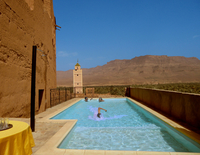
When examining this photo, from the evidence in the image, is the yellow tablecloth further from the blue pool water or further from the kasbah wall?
the kasbah wall

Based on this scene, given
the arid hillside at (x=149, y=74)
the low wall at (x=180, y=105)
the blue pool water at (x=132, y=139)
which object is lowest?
the blue pool water at (x=132, y=139)

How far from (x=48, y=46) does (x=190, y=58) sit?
571 ft

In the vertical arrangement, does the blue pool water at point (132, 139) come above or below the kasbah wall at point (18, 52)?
below

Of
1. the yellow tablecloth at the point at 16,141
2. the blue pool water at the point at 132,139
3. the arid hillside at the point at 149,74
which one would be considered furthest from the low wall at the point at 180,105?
the arid hillside at the point at 149,74

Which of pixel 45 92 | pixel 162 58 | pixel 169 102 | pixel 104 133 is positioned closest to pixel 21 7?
pixel 45 92

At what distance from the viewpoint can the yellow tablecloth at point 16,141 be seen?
218 cm

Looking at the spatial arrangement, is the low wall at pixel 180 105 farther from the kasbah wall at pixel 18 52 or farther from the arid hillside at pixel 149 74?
the arid hillside at pixel 149 74

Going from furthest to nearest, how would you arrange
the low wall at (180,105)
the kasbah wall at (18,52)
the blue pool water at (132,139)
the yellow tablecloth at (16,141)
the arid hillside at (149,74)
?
the arid hillside at (149,74), the kasbah wall at (18,52), the low wall at (180,105), the blue pool water at (132,139), the yellow tablecloth at (16,141)

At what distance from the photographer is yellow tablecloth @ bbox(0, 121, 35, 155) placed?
7.16ft

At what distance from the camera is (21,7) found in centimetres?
670

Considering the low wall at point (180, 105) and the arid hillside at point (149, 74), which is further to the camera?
the arid hillside at point (149, 74)

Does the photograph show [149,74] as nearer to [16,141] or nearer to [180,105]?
[180,105]

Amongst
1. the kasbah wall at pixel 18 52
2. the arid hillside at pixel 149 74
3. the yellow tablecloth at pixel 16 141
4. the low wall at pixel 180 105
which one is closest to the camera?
the yellow tablecloth at pixel 16 141

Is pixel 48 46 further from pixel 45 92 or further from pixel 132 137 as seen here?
pixel 132 137
